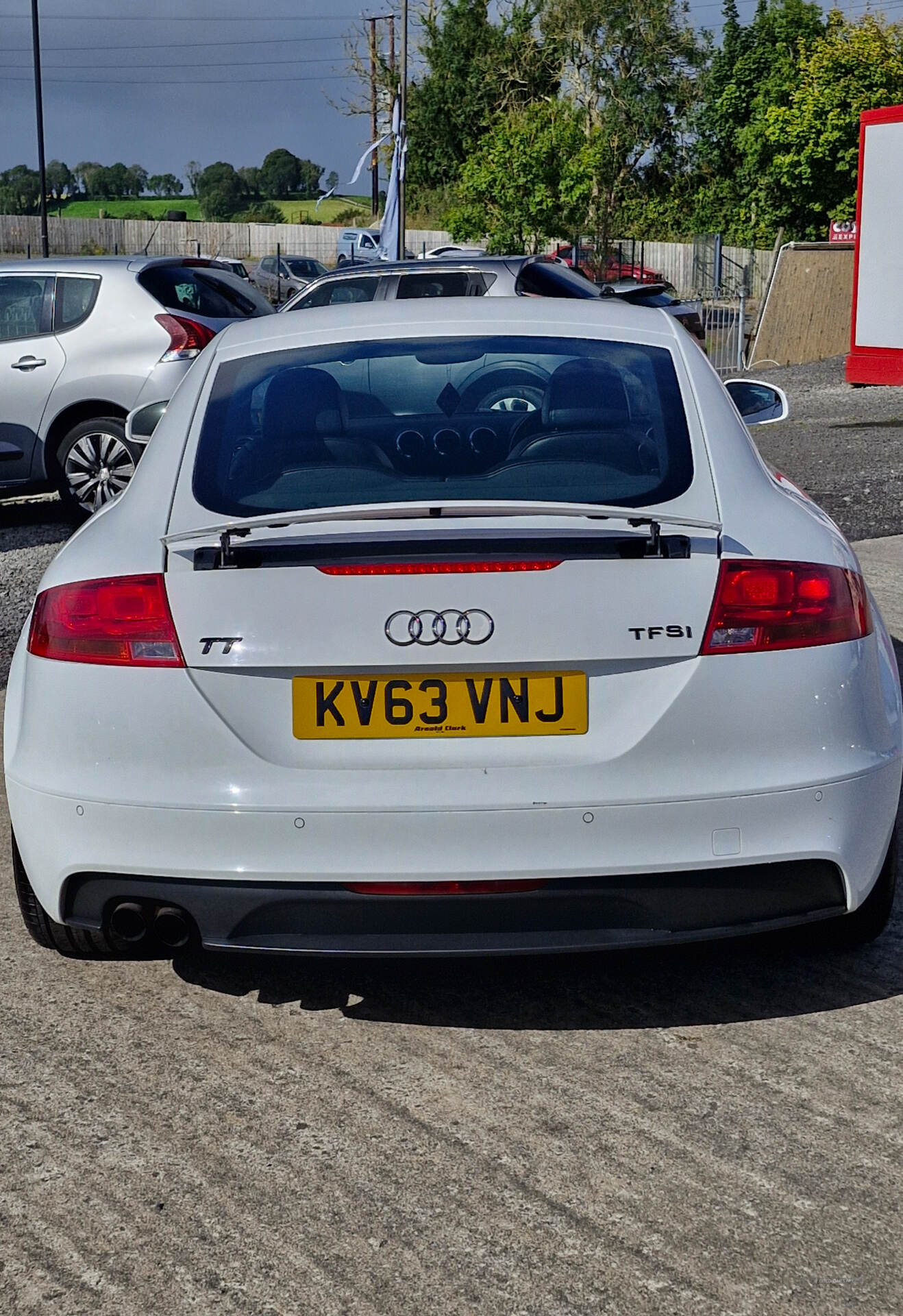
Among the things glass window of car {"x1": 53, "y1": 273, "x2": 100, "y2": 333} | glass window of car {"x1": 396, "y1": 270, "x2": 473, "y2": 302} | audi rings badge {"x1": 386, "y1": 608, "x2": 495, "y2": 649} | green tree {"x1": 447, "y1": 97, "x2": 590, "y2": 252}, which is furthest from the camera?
green tree {"x1": 447, "y1": 97, "x2": 590, "y2": 252}

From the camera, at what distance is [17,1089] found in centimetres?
307

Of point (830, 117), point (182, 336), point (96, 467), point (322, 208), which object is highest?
point (830, 117)

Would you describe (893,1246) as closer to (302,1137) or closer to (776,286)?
(302,1137)

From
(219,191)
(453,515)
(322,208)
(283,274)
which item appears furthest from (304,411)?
(219,191)

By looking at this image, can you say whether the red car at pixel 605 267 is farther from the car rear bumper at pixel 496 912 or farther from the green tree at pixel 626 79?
the car rear bumper at pixel 496 912

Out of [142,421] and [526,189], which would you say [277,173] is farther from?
[142,421]

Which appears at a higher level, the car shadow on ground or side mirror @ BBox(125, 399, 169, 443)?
side mirror @ BBox(125, 399, 169, 443)

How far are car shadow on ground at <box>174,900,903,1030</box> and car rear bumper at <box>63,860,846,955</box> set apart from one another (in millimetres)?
350

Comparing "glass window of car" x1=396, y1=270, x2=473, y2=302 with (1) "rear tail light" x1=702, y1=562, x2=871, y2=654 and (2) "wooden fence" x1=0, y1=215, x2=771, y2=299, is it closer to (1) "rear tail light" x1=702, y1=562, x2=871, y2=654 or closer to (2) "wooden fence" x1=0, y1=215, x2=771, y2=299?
(1) "rear tail light" x1=702, y1=562, x2=871, y2=654

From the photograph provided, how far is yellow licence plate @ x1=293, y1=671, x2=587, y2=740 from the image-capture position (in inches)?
115

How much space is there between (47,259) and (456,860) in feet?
30.8

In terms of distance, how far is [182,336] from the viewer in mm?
10461

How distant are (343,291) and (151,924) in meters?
12.9

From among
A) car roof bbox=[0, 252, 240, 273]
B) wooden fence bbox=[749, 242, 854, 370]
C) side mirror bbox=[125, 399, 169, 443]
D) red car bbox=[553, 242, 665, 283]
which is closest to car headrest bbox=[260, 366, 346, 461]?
side mirror bbox=[125, 399, 169, 443]
